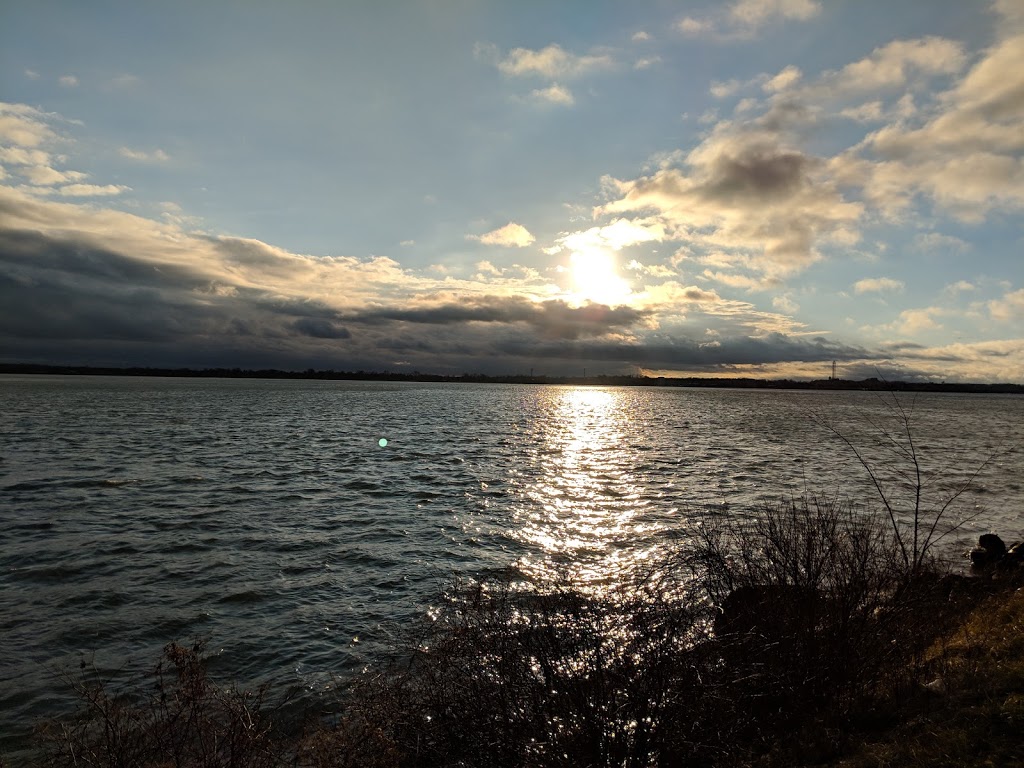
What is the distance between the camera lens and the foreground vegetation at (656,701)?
266 inches

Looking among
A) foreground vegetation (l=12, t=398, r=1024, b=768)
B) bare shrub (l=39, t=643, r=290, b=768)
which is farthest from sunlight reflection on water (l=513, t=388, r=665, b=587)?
bare shrub (l=39, t=643, r=290, b=768)

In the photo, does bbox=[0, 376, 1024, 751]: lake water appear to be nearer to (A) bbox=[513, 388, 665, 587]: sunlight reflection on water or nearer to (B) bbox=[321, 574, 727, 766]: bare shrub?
(A) bbox=[513, 388, 665, 587]: sunlight reflection on water

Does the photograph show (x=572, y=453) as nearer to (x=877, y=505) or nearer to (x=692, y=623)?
(x=877, y=505)

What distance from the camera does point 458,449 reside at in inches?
1817

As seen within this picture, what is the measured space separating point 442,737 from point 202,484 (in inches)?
1006

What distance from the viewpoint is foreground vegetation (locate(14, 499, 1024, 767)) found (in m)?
6.76

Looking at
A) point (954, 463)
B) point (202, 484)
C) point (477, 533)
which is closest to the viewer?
point (477, 533)

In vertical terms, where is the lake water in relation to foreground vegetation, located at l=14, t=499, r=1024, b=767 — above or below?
below

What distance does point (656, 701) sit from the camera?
6.88 meters

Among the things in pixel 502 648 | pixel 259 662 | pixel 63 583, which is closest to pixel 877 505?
pixel 502 648

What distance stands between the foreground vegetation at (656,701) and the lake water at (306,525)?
1.91 metres

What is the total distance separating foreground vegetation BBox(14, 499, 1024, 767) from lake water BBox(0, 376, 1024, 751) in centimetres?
191

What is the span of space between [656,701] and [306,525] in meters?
17.5

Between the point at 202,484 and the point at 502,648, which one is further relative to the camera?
the point at 202,484
